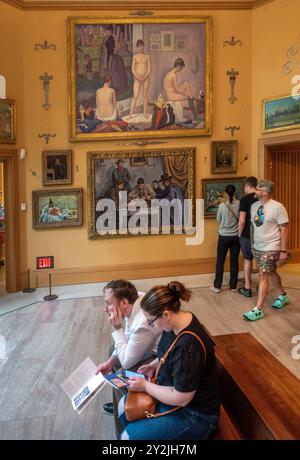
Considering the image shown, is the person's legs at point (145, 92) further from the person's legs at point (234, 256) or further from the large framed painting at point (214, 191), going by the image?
the person's legs at point (234, 256)

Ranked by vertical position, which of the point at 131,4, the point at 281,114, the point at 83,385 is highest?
the point at 131,4

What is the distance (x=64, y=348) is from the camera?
5.04 m

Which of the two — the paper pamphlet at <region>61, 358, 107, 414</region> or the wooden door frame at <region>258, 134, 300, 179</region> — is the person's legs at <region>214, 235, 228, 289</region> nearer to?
the wooden door frame at <region>258, 134, 300, 179</region>

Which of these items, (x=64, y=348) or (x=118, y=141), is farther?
(x=118, y=141)

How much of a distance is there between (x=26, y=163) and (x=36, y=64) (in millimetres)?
1947

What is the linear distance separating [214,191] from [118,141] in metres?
2.31

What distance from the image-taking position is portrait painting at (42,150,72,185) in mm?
7621

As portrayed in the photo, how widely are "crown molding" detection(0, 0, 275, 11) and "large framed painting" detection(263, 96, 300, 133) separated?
2041 mm

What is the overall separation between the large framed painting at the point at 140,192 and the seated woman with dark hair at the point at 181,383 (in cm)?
572

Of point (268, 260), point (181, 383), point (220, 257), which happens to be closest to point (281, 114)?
point (220, 257)

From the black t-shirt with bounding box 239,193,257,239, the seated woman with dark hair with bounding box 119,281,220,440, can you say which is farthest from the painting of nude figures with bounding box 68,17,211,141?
the seated woman with dark hair with bounding box 119,281,220,440

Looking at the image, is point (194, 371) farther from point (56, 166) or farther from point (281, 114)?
point (281, 114)

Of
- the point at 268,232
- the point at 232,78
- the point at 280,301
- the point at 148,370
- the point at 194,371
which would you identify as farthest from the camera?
the point at 232,78

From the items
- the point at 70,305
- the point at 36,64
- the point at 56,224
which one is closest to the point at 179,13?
the point at 36,64
